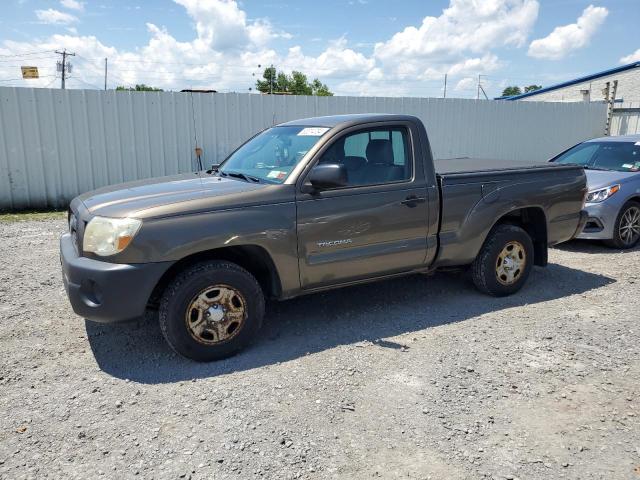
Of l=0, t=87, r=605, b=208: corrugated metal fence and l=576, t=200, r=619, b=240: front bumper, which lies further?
l=0, t=87, r=605, b=208: corrugated metal fence

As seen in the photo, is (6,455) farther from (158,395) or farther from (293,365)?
(293,365)

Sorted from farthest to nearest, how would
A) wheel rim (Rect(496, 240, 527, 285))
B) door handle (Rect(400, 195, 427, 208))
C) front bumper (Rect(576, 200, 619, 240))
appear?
front bumper (Rect(576, 200, 619, 240)) < wheel rim (Rect(496, 240, 527, 285)) < door handle (Rect(400, 195, 427, 208))

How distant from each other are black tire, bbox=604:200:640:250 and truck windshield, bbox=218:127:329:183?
4978mm

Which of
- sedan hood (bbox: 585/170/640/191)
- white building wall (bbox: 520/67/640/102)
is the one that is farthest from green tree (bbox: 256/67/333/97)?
sedan hood (bbox: 585/170/640/191)

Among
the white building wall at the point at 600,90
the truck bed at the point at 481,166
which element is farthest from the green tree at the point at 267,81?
the truck bed at the point at 481,166

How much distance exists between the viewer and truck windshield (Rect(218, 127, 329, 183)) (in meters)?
4.28

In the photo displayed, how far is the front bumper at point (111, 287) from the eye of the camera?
351 cm

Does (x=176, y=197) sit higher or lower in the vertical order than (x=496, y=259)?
higher

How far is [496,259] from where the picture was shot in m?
5.21

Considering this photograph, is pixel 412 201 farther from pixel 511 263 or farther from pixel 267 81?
pixel 267 81

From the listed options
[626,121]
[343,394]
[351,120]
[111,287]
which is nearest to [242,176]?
[351,120]

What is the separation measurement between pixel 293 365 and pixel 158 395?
3.20 ft

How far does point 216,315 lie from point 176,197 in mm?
918

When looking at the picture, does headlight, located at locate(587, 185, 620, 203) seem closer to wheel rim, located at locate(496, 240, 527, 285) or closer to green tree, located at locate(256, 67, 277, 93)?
wheel rim, located at locate(496, 240, 527, 285)
